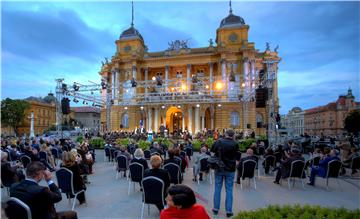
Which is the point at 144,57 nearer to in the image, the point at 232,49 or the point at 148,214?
the point at 232,49

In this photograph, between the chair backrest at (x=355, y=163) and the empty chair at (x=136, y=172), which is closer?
the empty chair at (x=136, y=172)

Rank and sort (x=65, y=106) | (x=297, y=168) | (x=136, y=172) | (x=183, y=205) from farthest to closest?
1. (x=65, y=106)
2. (x=297, y=168)
3. (x=136, y=172)
4. (x=183, y=205)

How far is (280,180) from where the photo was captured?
885cm

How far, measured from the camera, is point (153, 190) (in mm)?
4785

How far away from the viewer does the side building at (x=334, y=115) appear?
81969 mm

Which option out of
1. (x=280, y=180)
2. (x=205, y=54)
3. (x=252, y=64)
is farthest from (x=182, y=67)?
(x=280, y=180)

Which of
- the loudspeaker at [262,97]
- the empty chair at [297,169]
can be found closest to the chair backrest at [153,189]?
the empty chair at [297,169]

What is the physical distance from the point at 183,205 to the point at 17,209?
87.5 inches

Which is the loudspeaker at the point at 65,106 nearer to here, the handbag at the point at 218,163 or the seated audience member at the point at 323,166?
the handbag at the point at 218,163

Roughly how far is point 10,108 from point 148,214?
57750 mm

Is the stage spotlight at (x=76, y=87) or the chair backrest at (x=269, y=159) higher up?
the stage spotlight at (x=76, y=87)

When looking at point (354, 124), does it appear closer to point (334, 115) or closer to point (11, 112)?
point (334, 115)

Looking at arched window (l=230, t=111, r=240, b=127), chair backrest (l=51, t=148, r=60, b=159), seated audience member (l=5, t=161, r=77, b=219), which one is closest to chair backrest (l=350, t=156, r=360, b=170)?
seated audience member (l=5, t=161, r=77, b=219)

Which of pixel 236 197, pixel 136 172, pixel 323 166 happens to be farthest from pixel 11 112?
pixel 323 166
